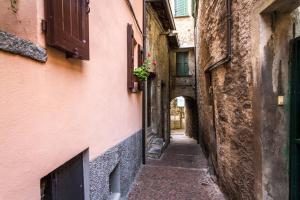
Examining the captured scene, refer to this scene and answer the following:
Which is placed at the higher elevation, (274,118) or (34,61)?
(34,61)

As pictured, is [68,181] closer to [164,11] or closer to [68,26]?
[68,26]

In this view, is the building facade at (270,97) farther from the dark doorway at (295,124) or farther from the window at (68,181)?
the window at (68,181)

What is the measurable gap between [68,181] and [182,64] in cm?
1386

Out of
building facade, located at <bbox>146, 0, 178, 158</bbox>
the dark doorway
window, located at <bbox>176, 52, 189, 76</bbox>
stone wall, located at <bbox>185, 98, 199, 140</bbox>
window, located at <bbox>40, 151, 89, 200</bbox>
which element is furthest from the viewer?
window, located at <bbox>176, 52, 189, 76</bbox>

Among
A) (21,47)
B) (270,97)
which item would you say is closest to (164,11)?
(270,97)

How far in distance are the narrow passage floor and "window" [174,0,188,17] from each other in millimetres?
11955

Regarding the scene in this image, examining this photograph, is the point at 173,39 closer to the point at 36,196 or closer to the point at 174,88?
the point at 174,88

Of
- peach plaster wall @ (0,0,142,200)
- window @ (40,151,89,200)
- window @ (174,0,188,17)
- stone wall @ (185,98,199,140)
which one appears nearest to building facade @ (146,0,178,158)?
peach plaster wall @ (0,0,142,200)

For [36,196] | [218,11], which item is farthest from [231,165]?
[36,196]

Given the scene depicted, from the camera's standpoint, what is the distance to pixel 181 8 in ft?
55.7

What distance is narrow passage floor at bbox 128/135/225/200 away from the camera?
4.91 meters

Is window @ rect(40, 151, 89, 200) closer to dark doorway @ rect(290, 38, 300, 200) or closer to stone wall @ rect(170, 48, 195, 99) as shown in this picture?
dark doorway @ rect(290, 38, 300, 200)

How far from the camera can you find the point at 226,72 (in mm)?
4547

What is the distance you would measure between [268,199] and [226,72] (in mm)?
2338
